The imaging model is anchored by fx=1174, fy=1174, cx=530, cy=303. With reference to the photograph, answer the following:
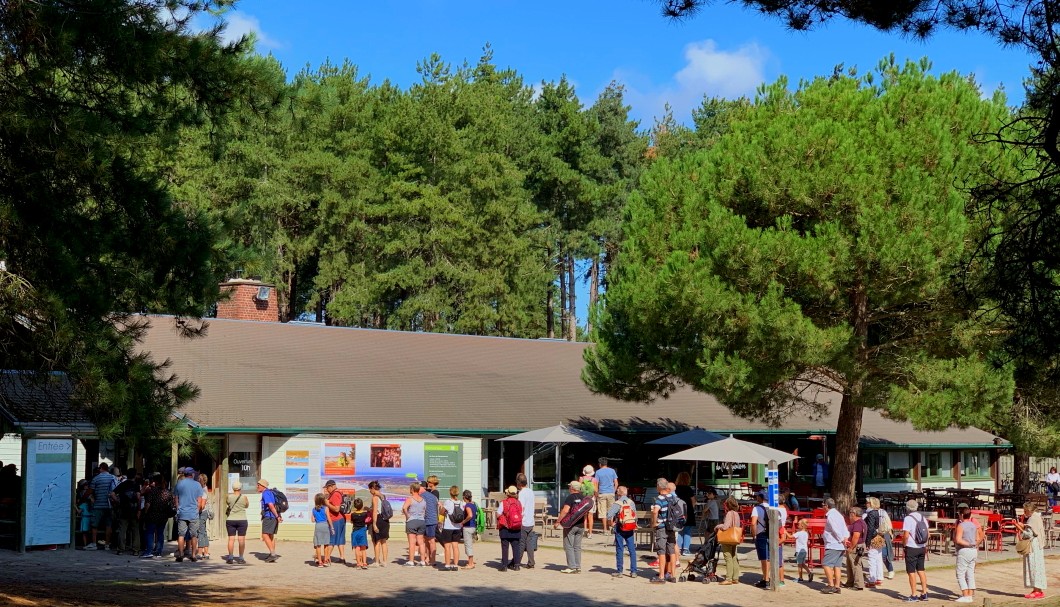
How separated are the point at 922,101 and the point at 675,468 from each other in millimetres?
12679

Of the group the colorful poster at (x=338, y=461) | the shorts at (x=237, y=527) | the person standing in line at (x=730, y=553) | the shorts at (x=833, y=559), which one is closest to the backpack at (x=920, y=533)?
the shorts at (x=833, y=559)

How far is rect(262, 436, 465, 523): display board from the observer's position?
23797 mm

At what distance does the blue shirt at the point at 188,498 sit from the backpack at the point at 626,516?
6.90 meters

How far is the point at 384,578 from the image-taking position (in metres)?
17.9

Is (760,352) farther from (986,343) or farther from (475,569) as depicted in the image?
(475,569)

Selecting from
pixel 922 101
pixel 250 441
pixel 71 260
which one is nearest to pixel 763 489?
pixel 922 101

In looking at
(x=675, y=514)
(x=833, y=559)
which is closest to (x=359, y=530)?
(x=675, y=514)

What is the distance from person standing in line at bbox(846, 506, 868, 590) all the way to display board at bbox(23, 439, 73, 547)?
13.0 m

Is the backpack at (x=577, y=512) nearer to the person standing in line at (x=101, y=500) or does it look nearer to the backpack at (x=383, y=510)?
the backpack at (x=383, y=510)

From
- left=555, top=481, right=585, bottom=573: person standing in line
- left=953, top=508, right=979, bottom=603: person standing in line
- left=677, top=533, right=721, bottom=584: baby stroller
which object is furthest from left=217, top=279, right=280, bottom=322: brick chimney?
left=953, top=508, right=979, bottom=603: person standing in line

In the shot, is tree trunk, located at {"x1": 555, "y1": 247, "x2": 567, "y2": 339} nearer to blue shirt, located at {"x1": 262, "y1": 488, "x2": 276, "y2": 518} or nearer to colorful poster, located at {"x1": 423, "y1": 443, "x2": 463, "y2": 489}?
colorful poster, located at {"x1": 423, "y1": 443, "x2": 463, "y2": 489}

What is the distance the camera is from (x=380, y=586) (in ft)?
55.7

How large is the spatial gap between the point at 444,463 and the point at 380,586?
8175 mm

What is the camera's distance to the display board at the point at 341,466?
2380 cm
